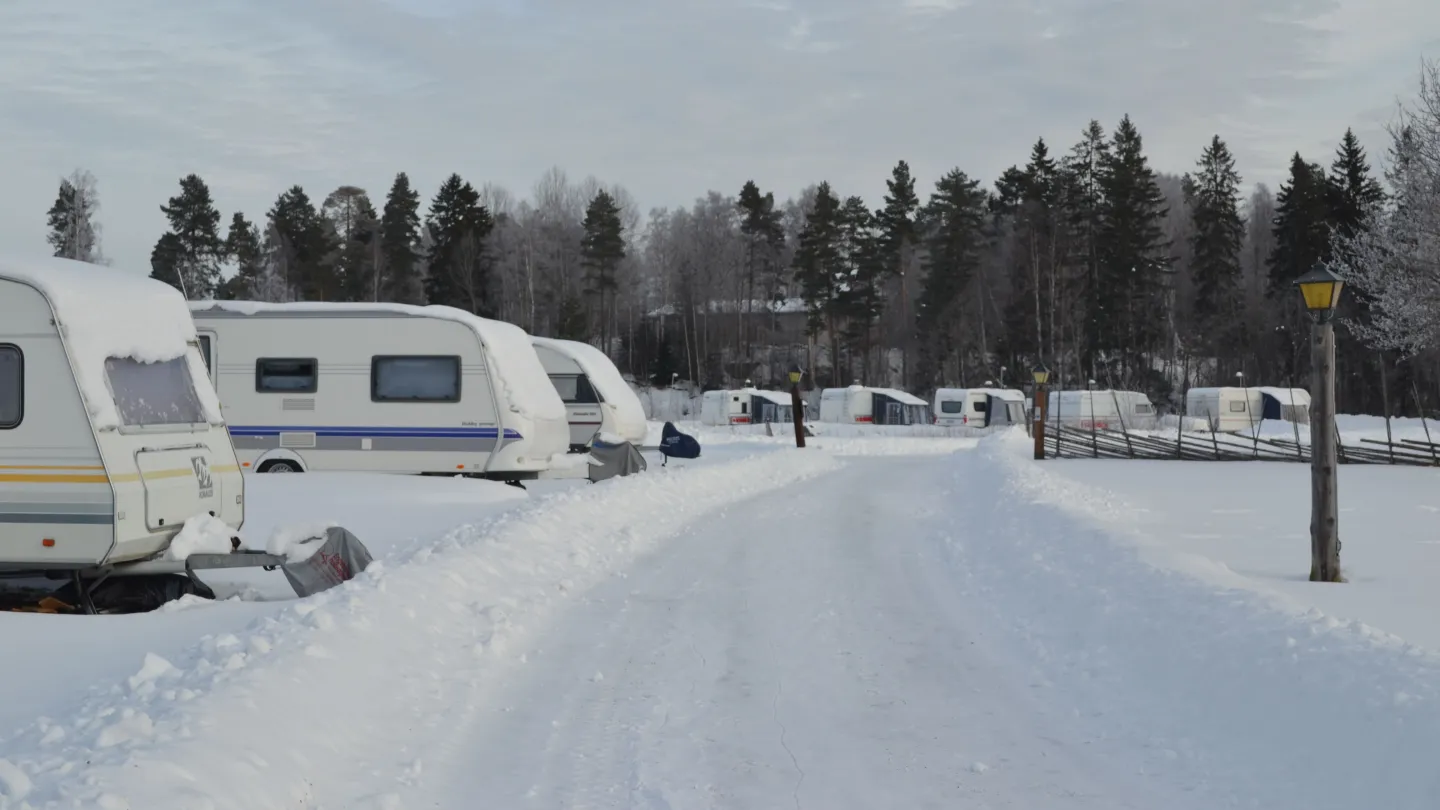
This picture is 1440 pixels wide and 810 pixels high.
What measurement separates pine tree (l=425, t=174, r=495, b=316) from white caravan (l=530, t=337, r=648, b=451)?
41280mm

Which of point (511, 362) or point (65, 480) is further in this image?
point (511, 362)

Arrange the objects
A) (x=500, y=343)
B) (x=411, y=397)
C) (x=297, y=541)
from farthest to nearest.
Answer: (x=500, y=343), (x=411, y=397), (x=297, y=541)

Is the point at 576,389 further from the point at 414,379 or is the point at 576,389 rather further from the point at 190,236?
the point at 190,236

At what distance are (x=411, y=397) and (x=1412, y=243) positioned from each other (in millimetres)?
24311

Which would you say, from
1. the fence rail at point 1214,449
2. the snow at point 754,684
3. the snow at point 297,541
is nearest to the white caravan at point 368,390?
the snow at point 754,684

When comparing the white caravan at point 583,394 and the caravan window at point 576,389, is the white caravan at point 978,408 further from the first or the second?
the caravan window at point 576,389

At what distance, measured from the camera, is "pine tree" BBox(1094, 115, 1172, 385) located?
61.6 metres

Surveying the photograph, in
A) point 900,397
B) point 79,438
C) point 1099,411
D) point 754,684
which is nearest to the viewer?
point 754,684

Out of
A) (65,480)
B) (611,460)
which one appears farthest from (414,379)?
(65,480)

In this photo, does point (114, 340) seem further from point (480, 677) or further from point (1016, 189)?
point (1016, 189)

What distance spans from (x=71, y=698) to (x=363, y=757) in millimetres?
1669

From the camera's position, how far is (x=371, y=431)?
704 inches

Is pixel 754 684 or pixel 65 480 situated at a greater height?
pixel 65 480

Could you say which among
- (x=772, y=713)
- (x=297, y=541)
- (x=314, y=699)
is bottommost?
(x=772, y=713)
